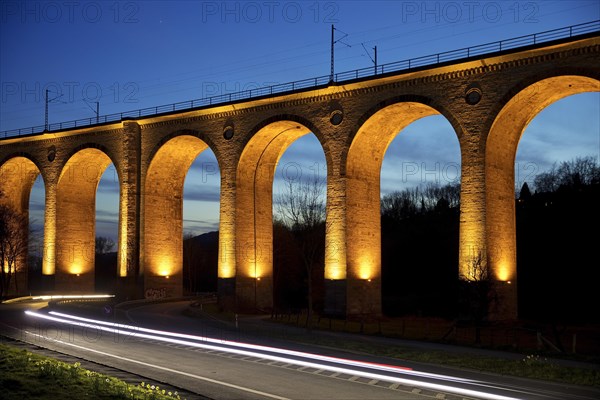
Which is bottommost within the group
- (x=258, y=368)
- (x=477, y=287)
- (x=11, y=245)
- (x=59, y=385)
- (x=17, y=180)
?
(x=258, y=368)

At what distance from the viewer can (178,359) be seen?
58.4 ft

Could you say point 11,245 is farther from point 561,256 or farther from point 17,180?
point 561,256

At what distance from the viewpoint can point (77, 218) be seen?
48938 mm

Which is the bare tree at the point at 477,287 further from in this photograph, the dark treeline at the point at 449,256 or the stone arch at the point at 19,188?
the stone arch at the point at 19,188

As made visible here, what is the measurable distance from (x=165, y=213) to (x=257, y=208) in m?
8.44

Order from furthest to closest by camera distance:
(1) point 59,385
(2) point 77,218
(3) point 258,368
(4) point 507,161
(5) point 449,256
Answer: (5) point 449,256 → (2) point 77,218 → (4) point 507,161 → (3) point 258,368 → (1) point 59,385

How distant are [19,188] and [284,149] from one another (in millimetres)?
26673

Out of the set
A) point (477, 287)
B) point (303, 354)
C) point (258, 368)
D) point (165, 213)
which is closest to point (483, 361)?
point (303, 354)

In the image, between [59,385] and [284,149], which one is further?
[284,149]

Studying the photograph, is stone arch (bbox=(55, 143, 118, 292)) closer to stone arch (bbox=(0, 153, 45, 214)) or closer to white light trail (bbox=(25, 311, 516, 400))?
stone arch (bbox=(0, 153, 45, 214))

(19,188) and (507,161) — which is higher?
(19,188)

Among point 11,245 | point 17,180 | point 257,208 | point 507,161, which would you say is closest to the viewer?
point 507,161

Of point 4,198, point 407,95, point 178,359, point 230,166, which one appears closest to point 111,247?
point 4,198

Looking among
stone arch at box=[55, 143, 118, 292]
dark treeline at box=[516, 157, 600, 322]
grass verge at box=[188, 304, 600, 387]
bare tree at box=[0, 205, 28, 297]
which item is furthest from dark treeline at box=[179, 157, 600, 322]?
bare tree at box=[0, 205, 28, 297]
